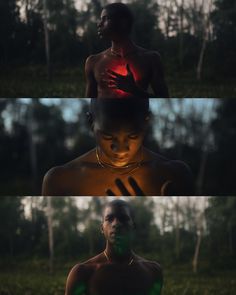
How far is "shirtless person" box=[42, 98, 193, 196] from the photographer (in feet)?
10.9

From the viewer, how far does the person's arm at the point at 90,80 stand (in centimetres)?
345

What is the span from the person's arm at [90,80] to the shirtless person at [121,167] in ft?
0.35

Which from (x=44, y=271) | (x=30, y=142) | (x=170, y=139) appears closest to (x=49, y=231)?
(x=44, y=271)

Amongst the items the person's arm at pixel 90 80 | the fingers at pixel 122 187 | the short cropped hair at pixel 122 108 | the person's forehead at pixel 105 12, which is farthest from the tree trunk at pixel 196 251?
the person's forehead at pixel 105 12

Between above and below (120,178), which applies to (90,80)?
above

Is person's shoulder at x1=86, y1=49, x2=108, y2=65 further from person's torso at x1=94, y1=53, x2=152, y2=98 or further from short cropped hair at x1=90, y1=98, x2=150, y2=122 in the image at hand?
short cropped hair at x1=90, y1=98, x2=150, y2=122

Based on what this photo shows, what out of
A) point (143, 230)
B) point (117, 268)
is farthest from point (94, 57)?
point (117, 268)

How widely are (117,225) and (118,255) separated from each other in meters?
0.14

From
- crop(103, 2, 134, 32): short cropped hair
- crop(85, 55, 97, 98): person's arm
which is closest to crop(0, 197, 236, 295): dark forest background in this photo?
crop(85, 55, 97, 98): person's arm

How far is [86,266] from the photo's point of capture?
3320 millimetres

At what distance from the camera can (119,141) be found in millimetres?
3312

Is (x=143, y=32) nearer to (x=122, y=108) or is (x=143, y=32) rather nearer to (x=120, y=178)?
(x=122, y=108)

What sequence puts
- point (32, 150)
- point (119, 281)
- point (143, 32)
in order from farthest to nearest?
point (143, 32) < point (32, 150) < point (119, 281)

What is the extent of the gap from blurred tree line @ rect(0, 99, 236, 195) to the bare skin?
38 mm
